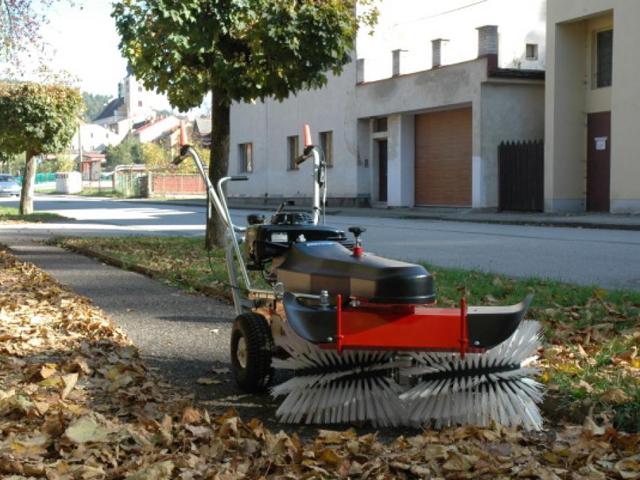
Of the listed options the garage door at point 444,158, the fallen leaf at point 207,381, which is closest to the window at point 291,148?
the garage door at point 444,158

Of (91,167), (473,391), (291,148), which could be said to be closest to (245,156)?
(291,148)

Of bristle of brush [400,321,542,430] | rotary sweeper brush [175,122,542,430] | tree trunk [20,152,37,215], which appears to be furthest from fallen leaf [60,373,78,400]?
tree trunk [20,152,37,215]

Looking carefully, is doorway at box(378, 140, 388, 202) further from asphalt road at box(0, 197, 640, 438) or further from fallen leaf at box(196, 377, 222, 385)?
fallen leaf at box(196, 377, 222, 385)

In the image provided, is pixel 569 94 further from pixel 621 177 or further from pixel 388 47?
pixel 388 47

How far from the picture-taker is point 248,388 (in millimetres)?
5297

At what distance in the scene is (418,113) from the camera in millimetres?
32875

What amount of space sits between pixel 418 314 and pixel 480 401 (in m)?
0.52

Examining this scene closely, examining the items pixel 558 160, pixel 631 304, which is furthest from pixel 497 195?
pixel 631 304

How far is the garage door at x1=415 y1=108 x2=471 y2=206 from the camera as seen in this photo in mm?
30750

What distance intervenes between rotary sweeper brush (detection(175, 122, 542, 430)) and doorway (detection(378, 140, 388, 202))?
1210 inches

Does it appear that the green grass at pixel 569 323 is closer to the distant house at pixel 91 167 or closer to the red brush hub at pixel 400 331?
the red brush hub at pixel 400 331

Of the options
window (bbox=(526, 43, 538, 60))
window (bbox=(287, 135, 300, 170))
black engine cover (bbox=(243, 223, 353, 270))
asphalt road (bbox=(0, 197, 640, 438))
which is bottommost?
asphalt road (bbox=(0, 197, 640, 438))

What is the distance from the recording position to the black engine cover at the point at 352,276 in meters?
4.38

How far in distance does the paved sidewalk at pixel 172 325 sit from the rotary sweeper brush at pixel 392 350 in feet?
1.42
